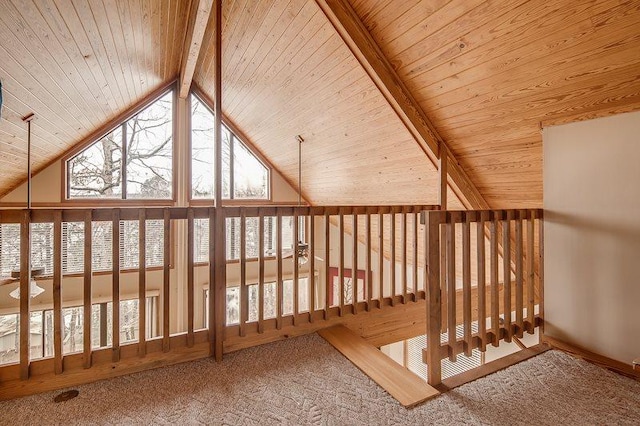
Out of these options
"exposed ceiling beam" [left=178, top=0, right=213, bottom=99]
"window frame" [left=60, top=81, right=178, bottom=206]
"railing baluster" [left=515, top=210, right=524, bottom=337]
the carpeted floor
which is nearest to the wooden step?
the carpeted floor

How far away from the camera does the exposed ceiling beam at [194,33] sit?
289 centimetres

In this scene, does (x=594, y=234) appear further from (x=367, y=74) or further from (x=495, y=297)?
(x=367, y=74)

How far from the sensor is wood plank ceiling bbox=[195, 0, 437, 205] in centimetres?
317

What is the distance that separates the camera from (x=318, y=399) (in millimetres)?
1805

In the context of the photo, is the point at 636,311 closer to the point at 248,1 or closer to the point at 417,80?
the point at 417,80

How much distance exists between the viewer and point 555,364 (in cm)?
213

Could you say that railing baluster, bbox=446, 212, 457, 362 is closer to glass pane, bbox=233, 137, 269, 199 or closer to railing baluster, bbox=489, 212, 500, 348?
railing baluster, bbox=489, 212, 500, 348

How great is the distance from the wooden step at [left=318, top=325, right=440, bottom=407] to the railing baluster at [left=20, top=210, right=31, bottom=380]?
70.9 inches

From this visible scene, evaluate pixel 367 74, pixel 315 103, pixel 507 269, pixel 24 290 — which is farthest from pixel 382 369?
pixel 315 103

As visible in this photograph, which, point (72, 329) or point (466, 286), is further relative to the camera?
point (72, 329)

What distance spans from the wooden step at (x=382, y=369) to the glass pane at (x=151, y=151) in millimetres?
4282

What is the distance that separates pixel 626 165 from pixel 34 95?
175 inches

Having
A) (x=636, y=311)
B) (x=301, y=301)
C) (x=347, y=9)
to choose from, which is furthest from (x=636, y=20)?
(x=301, y=301)

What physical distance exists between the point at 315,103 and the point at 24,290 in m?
3.15
